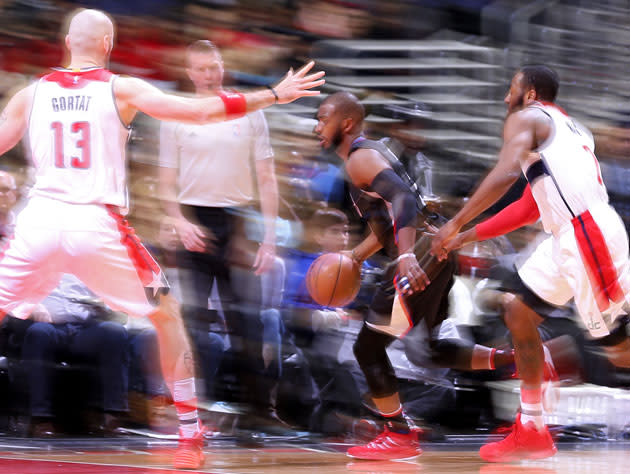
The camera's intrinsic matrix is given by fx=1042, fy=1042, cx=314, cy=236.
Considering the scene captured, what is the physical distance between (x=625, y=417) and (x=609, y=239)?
1716 millimetres

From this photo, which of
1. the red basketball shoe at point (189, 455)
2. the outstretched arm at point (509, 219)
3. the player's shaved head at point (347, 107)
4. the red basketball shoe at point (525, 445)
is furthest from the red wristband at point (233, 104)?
the red basketball shoe at point (525, 445)

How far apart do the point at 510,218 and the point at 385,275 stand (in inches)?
23.2

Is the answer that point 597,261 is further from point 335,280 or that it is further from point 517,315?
point 335,280

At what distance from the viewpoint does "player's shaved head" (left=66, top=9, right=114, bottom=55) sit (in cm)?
402

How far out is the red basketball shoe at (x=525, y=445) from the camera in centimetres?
428

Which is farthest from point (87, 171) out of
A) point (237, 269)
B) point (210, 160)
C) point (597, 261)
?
point (597, 261)

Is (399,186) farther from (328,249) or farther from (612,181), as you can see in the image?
(612,181)

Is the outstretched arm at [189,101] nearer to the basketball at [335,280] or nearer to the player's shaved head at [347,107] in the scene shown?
the player's shaved head at [347,107]

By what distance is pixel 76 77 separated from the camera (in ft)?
13.1

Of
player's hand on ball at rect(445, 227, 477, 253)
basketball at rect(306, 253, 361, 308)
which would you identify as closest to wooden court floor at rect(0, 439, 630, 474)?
basketball at rect(306, 253, 361, 308)

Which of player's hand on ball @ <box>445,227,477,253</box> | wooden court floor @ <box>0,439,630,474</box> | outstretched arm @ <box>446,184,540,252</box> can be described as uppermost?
outstretched arm @ <box>446,184,540,252</box>

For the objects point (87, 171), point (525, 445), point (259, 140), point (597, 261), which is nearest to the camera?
point (87, 171)

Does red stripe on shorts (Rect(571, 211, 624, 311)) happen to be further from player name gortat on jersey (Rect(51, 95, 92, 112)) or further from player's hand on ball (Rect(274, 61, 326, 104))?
player name gortat on jersey (Rect(51, 95, 92, 112))

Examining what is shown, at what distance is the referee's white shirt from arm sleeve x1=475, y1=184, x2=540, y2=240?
1179 mm
